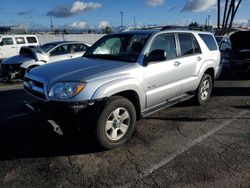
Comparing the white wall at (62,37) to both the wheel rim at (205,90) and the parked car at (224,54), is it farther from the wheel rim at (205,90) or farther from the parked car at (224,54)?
the wheel rim at (205,90)

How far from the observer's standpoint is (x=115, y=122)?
4.16 meters

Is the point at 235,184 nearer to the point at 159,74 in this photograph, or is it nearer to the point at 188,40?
the point at 159,74

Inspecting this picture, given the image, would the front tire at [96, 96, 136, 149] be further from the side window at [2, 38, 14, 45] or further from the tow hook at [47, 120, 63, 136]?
the side window at [2, 38, 14, 45]

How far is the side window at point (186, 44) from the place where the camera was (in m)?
5.56

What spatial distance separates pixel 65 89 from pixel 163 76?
193 centimetres

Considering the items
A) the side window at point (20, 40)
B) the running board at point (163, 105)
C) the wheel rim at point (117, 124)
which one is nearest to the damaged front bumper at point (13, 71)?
the running board at point (163, 105)

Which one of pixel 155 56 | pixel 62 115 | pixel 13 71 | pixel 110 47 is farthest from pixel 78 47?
pixel 62 115

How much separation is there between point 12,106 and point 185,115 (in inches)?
162

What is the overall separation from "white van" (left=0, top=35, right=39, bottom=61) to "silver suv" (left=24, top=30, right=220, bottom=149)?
14416mm

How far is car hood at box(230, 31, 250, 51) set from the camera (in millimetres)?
10898

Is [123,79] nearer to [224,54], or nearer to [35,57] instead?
[35,57]

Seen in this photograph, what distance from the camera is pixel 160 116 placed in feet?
18.6

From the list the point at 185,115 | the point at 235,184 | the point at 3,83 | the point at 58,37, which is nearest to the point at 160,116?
the point at 185,115

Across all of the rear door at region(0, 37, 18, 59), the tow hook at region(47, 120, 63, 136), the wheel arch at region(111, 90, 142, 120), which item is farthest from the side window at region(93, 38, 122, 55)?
the rear door at region(0, 37, 18, 59)
